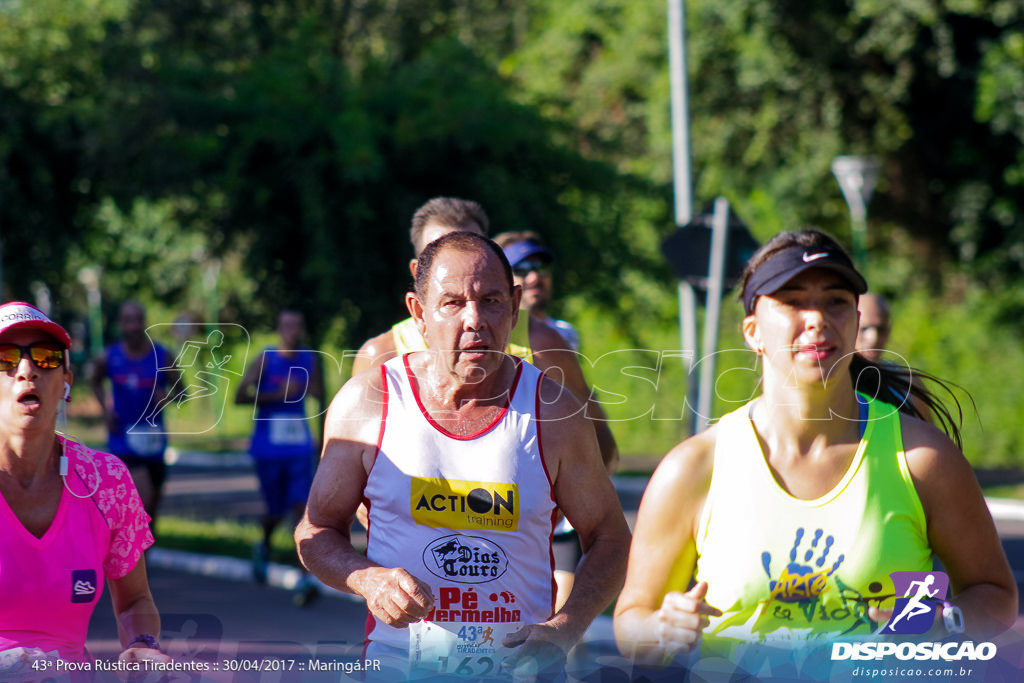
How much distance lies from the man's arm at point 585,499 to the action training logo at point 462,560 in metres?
0.22

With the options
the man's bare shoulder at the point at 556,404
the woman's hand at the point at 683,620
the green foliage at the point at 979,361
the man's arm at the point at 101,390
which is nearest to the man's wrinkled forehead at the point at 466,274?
the man's bare shoulder at the point at 556,404

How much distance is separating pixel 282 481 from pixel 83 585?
682 centimetres

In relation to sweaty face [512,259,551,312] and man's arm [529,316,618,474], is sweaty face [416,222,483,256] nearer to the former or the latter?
man's arm [529,316,618,474]

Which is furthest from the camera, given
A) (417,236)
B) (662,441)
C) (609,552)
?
(662,441)

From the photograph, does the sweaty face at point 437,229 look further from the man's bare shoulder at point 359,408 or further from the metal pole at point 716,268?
the metal pole at point 716,268

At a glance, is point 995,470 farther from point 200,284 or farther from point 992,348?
point 200,284

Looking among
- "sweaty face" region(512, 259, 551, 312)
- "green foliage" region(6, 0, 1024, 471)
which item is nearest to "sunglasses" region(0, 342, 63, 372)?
"sweaty face" region(512, 259, 551, 312)

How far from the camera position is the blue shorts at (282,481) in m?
9.84

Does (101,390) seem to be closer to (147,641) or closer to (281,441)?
(281,441)

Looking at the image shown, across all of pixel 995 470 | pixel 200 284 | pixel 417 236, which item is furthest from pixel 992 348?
pixel 417 236

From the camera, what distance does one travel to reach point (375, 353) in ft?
14.8

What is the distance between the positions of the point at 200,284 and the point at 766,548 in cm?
1607

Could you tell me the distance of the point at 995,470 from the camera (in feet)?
64.5

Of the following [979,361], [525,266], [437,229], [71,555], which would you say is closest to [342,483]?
[71,555]
